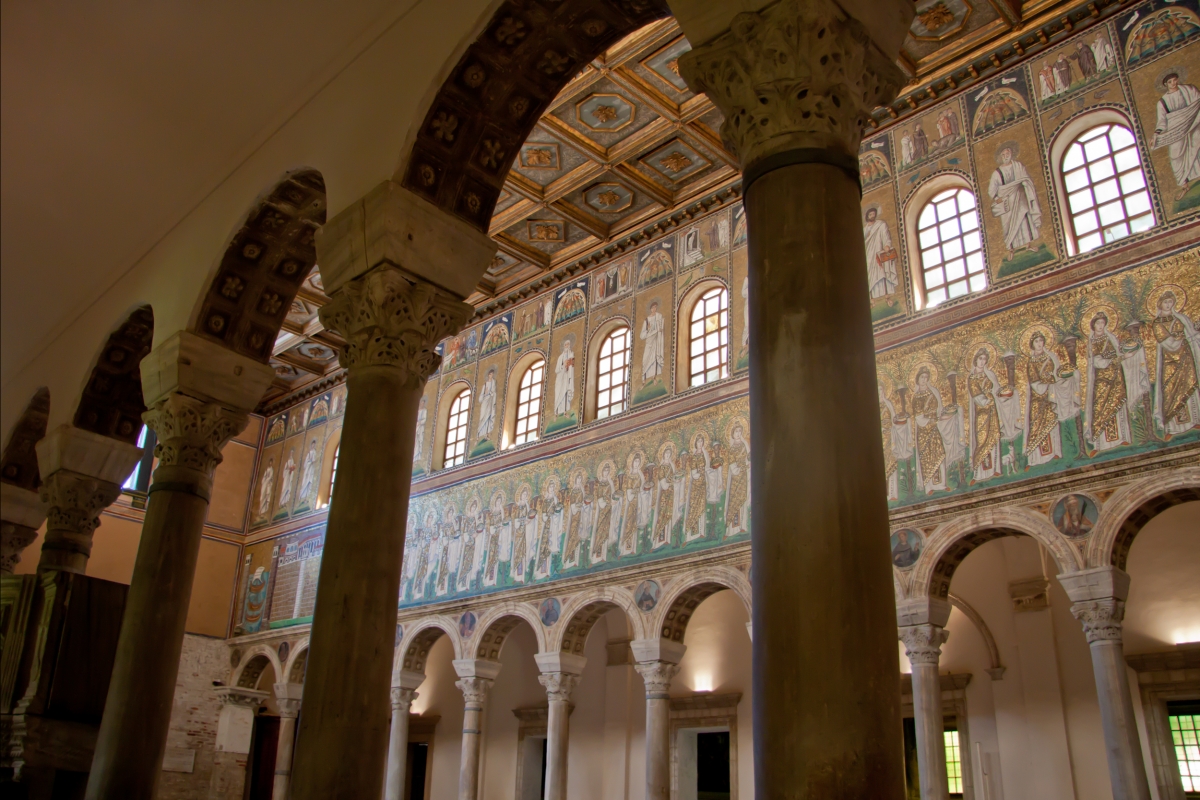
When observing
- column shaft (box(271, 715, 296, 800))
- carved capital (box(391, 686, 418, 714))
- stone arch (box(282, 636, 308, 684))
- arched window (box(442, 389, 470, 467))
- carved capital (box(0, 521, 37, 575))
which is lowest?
Result: column shaft (box(271, 715, 296, 800))

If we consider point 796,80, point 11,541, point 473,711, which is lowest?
point 473,711

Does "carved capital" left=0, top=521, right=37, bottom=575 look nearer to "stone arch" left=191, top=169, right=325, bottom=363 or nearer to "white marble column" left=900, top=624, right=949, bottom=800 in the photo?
"stone arch" left=191, top=169, right=325, bottom=363

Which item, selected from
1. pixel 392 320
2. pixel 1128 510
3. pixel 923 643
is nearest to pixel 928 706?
pixel 923 643

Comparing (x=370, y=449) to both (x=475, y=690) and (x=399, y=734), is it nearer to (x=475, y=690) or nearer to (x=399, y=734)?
(x=475, y=690)

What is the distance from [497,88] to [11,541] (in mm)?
8554

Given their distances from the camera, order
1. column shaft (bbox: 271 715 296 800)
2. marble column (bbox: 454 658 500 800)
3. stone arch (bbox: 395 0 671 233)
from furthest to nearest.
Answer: column shaft (bbox: 271 715 296 800) → marble column (bbox: 454 658 500 800) → stone arch (bbox: 395 0 671 233)

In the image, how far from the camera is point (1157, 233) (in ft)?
31.5

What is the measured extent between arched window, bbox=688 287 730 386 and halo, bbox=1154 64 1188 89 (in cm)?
570

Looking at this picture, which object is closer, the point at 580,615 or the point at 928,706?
the point at 928,706

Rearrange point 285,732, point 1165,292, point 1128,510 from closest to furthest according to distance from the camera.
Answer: point 1128,510 < point 1165,292 < point 285,732

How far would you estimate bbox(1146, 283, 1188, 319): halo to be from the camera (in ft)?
30.3

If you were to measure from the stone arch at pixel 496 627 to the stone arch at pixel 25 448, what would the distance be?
6.58 m

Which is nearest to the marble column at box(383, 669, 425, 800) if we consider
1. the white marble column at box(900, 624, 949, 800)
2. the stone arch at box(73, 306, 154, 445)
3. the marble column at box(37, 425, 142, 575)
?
the marble column at box(37, 425, 142, 575)

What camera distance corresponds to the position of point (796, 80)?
3.74m
